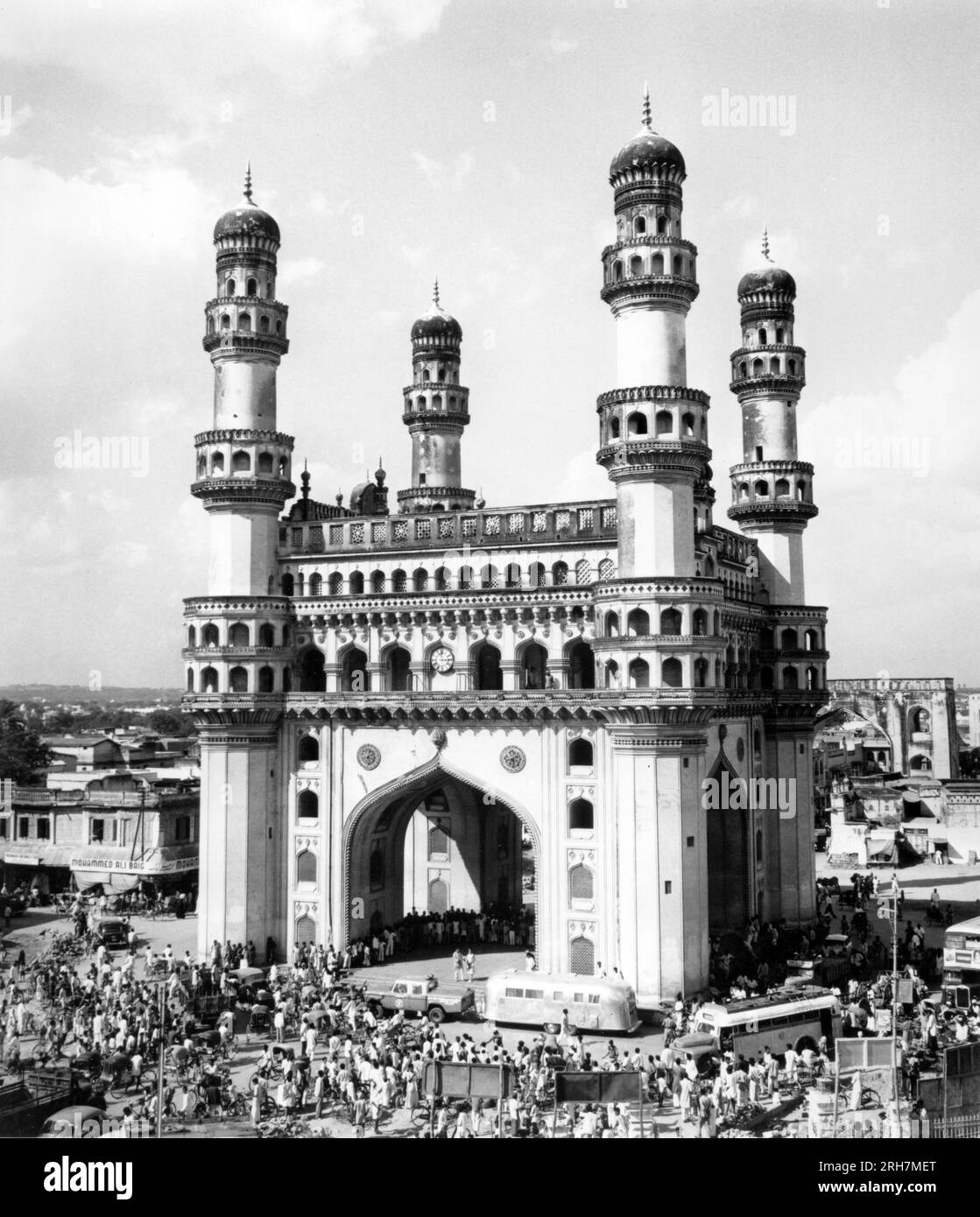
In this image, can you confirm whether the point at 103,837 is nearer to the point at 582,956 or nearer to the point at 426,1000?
the point at 426,1000

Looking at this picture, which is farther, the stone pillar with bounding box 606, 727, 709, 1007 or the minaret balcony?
the minaret balcony

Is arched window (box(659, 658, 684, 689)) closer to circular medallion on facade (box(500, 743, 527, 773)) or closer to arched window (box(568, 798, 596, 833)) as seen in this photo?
arched window (box(568, 798, 596, 833))

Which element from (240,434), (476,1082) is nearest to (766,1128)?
(476,1082)

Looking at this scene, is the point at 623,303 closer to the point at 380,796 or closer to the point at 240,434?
the point at 240,434

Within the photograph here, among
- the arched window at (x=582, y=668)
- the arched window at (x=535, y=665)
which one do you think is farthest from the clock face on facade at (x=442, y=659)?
the arched window at (x=582, y=668)

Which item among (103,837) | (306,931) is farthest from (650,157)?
(103,837)

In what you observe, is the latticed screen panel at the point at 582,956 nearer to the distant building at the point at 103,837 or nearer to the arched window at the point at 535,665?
the arched window at the point at 535,665

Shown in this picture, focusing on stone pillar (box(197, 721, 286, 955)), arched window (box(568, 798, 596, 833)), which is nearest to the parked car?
stone pillar (box(197, 721, 286, 955))
